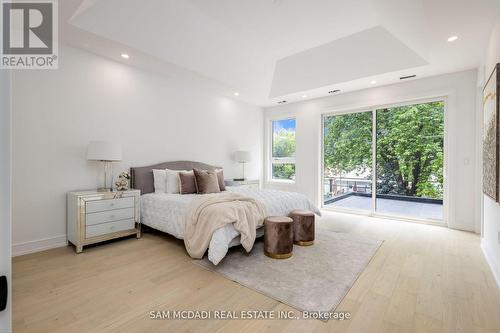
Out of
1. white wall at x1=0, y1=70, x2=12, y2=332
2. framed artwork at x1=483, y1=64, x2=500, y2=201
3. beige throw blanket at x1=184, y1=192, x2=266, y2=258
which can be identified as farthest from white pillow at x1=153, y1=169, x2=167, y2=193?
framed artwork at x1=483, y1=64, x2=500, y2=201

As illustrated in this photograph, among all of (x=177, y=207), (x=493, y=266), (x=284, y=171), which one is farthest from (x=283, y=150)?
(x=493, y=266)

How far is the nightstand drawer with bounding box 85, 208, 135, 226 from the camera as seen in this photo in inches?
116

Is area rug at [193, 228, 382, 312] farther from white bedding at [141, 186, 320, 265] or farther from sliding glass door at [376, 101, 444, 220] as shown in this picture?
sliding glass door at [376, 101, 444, 220]

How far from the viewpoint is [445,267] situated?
2568 mm

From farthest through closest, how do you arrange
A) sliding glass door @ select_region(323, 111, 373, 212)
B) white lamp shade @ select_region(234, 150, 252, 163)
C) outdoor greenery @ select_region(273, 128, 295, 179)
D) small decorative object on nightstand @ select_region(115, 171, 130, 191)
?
outdoor greenery @ select_region(273, 128, 295, 179)
white lamp shade @ select_region(234, 150, 252, 163)
sliding glass door @ select_region(323, 111, 373, 212)
small decorative object on nightstand @ select_region(115, 171, 130, 191)

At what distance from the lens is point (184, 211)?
2.98m

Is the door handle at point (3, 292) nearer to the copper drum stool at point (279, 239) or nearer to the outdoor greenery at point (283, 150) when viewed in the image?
the copper drum stool at point (279, 239)

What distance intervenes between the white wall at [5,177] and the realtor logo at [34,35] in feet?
9.57

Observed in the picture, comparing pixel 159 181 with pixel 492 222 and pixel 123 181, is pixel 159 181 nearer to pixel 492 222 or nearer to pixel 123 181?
pixel 123 181

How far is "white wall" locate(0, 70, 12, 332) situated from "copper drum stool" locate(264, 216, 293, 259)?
244cm

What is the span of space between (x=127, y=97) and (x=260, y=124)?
139 inches

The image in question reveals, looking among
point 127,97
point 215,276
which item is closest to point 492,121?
point 215,276

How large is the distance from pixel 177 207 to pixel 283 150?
3.95m

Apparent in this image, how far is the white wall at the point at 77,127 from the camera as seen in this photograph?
2.88 m
